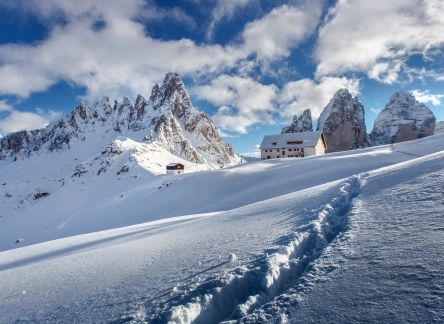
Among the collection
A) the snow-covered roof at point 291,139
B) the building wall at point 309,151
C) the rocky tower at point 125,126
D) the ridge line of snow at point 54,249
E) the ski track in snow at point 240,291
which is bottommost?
the ridge line of snow at point 54,249

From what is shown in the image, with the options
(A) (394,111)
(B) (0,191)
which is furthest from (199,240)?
(A) (394,111)

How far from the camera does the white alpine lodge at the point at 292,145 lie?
5481 cm

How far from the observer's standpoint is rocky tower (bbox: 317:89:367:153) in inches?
4038

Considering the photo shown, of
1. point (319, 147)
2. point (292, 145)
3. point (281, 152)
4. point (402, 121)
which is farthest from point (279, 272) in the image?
point (402, 121)

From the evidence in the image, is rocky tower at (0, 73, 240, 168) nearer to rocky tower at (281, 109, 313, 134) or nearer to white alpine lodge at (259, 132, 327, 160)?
rocky tower at (281, 109, 313, 134)

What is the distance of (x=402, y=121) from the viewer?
352 feet

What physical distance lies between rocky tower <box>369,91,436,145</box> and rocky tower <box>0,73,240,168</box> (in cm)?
7488

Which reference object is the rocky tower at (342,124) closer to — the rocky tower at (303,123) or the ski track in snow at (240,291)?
the rocky tower at (303,123)

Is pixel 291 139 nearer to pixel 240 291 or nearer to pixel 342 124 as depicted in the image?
pixel 240 291

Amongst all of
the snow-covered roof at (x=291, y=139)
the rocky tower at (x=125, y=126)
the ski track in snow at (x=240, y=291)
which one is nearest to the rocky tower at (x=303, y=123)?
the rocky tower at (x=125, y=126)

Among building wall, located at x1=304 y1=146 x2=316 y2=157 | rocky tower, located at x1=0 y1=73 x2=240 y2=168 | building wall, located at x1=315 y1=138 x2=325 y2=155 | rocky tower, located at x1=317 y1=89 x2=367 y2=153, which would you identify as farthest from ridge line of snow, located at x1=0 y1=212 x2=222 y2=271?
rocky tower, located at x1=317 y1=89 x2=367 y2=153

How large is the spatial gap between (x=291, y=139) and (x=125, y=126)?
257 feet

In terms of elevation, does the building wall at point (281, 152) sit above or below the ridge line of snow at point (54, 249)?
above

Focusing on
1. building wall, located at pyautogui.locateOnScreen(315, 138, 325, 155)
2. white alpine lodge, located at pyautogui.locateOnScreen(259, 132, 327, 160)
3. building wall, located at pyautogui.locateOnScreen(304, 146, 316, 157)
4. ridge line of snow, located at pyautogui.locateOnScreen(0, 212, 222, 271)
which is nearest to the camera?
ridge line of snow, located at pyautogui.locateOnScreen(0, 212, 222, 271)
